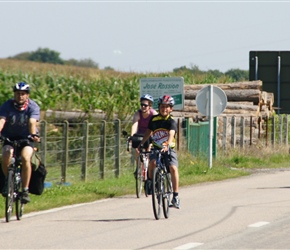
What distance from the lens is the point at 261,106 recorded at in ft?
128

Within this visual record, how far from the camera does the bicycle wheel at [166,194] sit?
48.1 feet

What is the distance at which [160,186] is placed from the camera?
48.2 ft

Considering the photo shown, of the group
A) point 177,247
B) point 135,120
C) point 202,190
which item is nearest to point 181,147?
point 202,190

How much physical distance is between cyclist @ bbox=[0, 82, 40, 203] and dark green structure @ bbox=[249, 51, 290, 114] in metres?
32.4

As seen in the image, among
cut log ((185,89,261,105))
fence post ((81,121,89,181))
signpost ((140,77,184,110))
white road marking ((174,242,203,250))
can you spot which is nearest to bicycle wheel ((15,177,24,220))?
white road marking ((174,242,203,250))

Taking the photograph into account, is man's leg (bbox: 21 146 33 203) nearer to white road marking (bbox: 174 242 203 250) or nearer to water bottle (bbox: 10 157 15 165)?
water bottle (bbox: 10 157 15 165)

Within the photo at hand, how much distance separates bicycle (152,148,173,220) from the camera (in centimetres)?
1450

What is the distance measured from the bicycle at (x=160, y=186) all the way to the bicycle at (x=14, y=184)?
74.2 inches

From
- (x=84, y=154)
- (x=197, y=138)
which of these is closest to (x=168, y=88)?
(x=197, y=138)

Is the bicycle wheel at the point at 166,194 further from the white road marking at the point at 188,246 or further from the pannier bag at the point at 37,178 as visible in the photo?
the white road marking at the point at 188,246

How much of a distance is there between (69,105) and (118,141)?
8.49m

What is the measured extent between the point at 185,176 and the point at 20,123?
9699mm

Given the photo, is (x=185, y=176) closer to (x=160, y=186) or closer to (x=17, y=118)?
(x=160, y=186)

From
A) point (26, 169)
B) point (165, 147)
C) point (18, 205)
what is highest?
point (165, 147)
